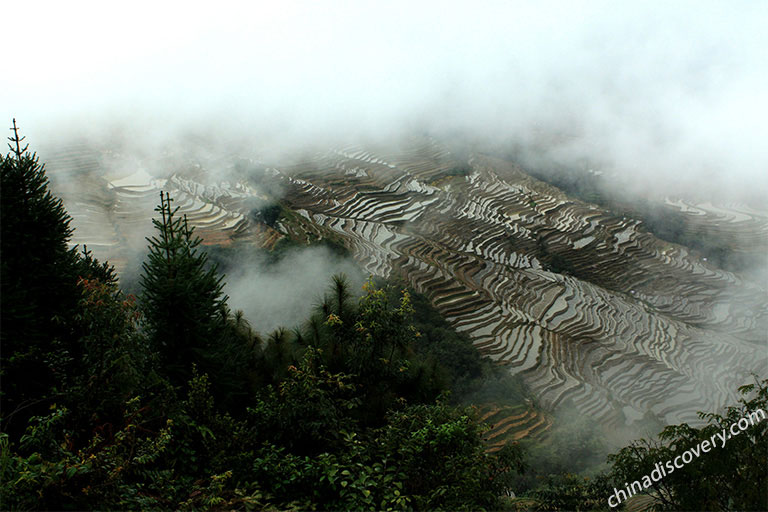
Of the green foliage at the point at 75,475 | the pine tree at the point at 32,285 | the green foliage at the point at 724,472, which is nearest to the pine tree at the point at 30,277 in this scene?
the pine tree at the point at 32,285

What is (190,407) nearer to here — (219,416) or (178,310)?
(219,416)

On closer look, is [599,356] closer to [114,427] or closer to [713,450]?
[713,450]

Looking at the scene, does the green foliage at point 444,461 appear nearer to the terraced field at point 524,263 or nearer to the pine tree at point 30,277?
the pine tree at point 30,277

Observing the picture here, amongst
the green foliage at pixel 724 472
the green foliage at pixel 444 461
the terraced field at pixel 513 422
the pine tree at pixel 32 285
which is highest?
the pine tree at pixel 32 285

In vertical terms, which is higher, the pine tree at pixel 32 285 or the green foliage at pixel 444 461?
the pine tree at pixel 32 285

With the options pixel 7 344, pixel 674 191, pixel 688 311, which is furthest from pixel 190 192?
pixel 674 191

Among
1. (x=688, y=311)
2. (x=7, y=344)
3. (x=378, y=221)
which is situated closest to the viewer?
(x=7, y=344)
